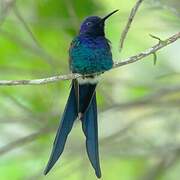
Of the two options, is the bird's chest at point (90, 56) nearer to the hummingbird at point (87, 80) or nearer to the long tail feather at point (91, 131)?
the hummingbird at point (87, 80)

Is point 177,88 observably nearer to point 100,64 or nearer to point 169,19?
point 169,19

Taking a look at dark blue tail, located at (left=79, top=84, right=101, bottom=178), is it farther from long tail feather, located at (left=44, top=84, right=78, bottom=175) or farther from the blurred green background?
the blurred green background

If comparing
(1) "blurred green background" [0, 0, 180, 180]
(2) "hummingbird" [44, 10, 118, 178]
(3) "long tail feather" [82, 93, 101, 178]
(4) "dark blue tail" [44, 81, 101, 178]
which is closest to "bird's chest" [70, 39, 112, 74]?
(2) "hummingbird" [44, 10, 118, 178]

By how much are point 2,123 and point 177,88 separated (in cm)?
130

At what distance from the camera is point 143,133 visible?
5.78 m

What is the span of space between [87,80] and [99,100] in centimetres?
186

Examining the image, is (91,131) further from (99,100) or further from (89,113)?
(99,100)

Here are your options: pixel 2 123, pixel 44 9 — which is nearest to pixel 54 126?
pixel 2 123

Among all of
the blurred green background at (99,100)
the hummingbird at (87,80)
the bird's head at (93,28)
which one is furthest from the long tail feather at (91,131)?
the blurred green background at (99,100)

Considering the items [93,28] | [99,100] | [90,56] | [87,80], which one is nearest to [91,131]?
[87,80]

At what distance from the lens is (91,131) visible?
11.3ft

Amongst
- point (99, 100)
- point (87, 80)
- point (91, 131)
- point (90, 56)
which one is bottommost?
point (99, 100)

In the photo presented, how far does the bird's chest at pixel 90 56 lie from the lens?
3.37m

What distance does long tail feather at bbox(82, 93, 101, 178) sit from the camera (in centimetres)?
336
